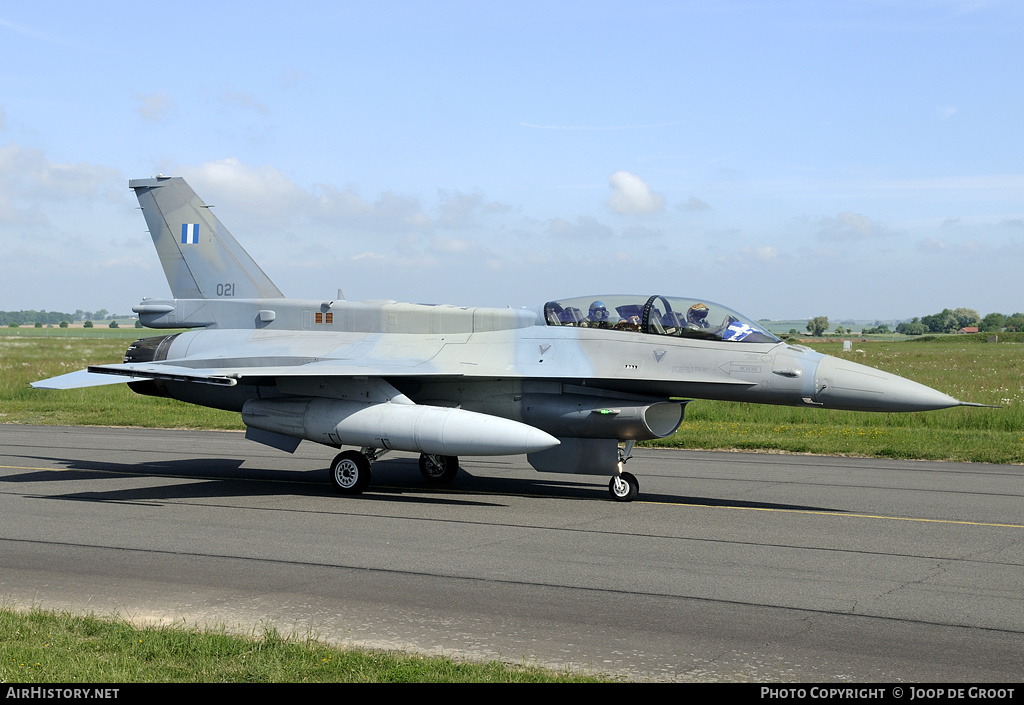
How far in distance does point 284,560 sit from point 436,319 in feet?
20.1

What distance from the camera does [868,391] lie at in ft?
38.7

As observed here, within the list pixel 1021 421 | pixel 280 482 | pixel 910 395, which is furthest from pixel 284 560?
pixel 1021 421

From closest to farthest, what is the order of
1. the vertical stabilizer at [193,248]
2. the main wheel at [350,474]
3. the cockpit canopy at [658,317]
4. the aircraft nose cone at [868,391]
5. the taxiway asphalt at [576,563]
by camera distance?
the taxiway asphalt at [576,563], the aircraft nose cone at [868,391], the cockpit canopy at [658,317], the main wheel at [350,474], the vertical stabilizer at [193,248]

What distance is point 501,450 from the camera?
12.2 meters

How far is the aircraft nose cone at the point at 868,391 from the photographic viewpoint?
11578mm

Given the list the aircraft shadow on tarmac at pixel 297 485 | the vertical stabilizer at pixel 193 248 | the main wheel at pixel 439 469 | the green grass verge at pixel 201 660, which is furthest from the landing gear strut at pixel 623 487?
the vertical stabilizer at pixel 193 248

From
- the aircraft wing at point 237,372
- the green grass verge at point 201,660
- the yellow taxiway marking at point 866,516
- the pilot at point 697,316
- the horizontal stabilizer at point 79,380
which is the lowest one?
the green grass verge at point 201,660

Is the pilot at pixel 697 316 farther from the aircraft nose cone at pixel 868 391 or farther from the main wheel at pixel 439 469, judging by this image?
the main wheel at pixel 439 469

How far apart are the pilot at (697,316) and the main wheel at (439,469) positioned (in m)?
4.40

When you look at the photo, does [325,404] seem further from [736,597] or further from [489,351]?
[736,597]

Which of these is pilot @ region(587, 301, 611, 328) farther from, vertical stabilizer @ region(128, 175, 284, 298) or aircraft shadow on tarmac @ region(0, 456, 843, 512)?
vertical stabilizer @ region(128, 175, 284, 298)

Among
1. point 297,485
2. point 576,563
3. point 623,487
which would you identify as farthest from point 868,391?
point 297,485

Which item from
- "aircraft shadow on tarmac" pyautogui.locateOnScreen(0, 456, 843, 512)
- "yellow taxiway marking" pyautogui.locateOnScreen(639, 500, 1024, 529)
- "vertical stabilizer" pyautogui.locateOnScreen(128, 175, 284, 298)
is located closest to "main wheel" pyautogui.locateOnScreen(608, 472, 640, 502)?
"aircraft shadow on tarmac" pyautogui.locateOnScreen(0, 456, 843, 512)

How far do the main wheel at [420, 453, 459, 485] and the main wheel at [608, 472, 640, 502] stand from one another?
2.92 m
